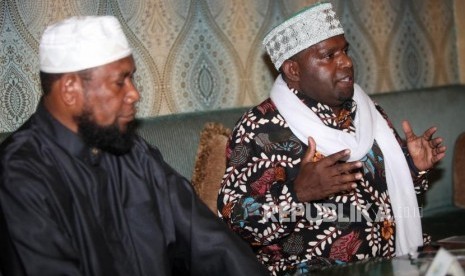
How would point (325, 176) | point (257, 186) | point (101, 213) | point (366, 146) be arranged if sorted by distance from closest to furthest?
point (101, 213)
point (325, 176)
point (257, 186)
point (366, 146)

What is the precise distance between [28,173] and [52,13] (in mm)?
1231

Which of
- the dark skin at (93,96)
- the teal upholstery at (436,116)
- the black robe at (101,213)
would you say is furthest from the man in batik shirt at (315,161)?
the dark skin at (93,96)

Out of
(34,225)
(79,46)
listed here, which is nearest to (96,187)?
(34,225)

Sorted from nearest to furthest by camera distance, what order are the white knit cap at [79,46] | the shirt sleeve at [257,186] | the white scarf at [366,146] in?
the white knit cap at [79,46]
the shirt sleeve at [257,186]
the white scarf at [366,146]

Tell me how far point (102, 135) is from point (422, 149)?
1.38 metres

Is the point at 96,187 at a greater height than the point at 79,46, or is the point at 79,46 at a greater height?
the point at 79,46

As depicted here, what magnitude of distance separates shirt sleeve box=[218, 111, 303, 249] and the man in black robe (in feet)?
0.93

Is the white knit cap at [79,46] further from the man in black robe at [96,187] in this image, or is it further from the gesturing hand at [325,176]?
the gesturing hand at [325,176]

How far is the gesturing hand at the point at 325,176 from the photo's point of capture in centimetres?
223

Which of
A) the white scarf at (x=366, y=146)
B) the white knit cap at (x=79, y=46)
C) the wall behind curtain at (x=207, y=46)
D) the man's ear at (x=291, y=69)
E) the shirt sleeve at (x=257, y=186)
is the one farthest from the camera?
the wall behind curtain at (x=207, y=46)

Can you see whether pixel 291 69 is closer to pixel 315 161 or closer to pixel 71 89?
pixel 315 161

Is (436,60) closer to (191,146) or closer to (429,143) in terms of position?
(429,143)

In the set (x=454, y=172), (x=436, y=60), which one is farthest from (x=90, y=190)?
(x=436, y=60)

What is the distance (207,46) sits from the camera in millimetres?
3307
